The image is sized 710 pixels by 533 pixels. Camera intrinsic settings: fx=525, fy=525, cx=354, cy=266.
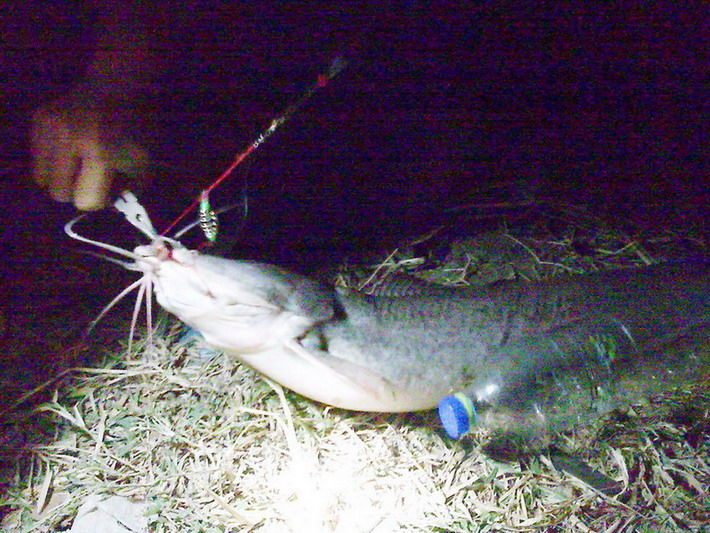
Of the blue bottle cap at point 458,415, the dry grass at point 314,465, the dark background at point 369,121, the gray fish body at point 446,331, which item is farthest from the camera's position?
the dark background at point 369,121

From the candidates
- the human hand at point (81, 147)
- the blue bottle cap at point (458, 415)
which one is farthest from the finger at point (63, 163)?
the blue bottle cap at point (458, 415)

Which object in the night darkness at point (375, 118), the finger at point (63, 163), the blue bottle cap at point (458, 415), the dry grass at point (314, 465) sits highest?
the finger at point (63, 163)

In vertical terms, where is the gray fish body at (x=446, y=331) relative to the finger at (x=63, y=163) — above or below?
below

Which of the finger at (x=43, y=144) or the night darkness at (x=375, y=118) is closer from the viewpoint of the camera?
the finger at (x=43, y=144)

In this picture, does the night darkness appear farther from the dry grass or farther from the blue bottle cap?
the blue bottle cap

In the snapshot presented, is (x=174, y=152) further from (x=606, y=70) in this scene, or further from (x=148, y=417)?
(x=606, y=70)

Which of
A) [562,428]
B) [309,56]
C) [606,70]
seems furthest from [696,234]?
[309,56]

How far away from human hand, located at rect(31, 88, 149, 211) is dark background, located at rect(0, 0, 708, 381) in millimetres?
255

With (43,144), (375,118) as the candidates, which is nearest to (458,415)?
(43,144)

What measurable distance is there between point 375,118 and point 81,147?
158cm

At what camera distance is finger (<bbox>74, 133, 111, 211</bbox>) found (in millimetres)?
1795

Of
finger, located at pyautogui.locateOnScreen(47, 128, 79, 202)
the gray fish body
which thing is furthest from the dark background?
the gray fish body

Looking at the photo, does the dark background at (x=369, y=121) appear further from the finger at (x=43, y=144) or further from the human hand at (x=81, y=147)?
the finger at (x=43, y=144)

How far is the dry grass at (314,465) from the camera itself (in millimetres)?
1747
